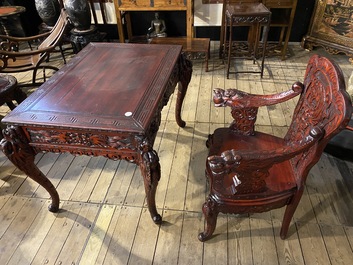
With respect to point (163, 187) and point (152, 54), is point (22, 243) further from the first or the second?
point (152, 54)

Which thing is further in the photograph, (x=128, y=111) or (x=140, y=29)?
(x=140, y=29)

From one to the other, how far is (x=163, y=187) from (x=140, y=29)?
3.08 m

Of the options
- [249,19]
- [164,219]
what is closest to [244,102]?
[164,219]

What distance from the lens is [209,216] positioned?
129 centimetres

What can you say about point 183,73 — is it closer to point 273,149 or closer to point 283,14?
point 273,149

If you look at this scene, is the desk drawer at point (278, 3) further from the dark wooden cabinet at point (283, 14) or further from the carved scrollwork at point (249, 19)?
the carved scrollwork at point (249, 19)

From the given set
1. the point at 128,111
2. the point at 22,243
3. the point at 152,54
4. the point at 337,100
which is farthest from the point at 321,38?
the point at 22,243

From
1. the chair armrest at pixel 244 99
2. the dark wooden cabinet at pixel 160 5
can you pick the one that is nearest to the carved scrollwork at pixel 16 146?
Answer: the chair armrest at pixel 244 99

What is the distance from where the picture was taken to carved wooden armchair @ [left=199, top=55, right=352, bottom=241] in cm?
99

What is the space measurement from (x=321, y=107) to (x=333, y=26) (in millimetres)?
2903

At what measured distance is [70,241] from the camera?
4.89ft

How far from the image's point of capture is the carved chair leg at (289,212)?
1.23m

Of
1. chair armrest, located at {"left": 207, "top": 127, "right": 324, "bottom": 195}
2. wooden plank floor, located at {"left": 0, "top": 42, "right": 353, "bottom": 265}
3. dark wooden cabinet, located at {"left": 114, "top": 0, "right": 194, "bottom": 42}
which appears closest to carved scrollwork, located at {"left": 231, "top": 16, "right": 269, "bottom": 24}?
dark wooden cabinet, located at {"left": 114, "top": 0, "right": 194, "bottom": 42}

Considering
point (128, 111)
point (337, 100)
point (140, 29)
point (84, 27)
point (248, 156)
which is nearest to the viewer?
point (337, 100)
